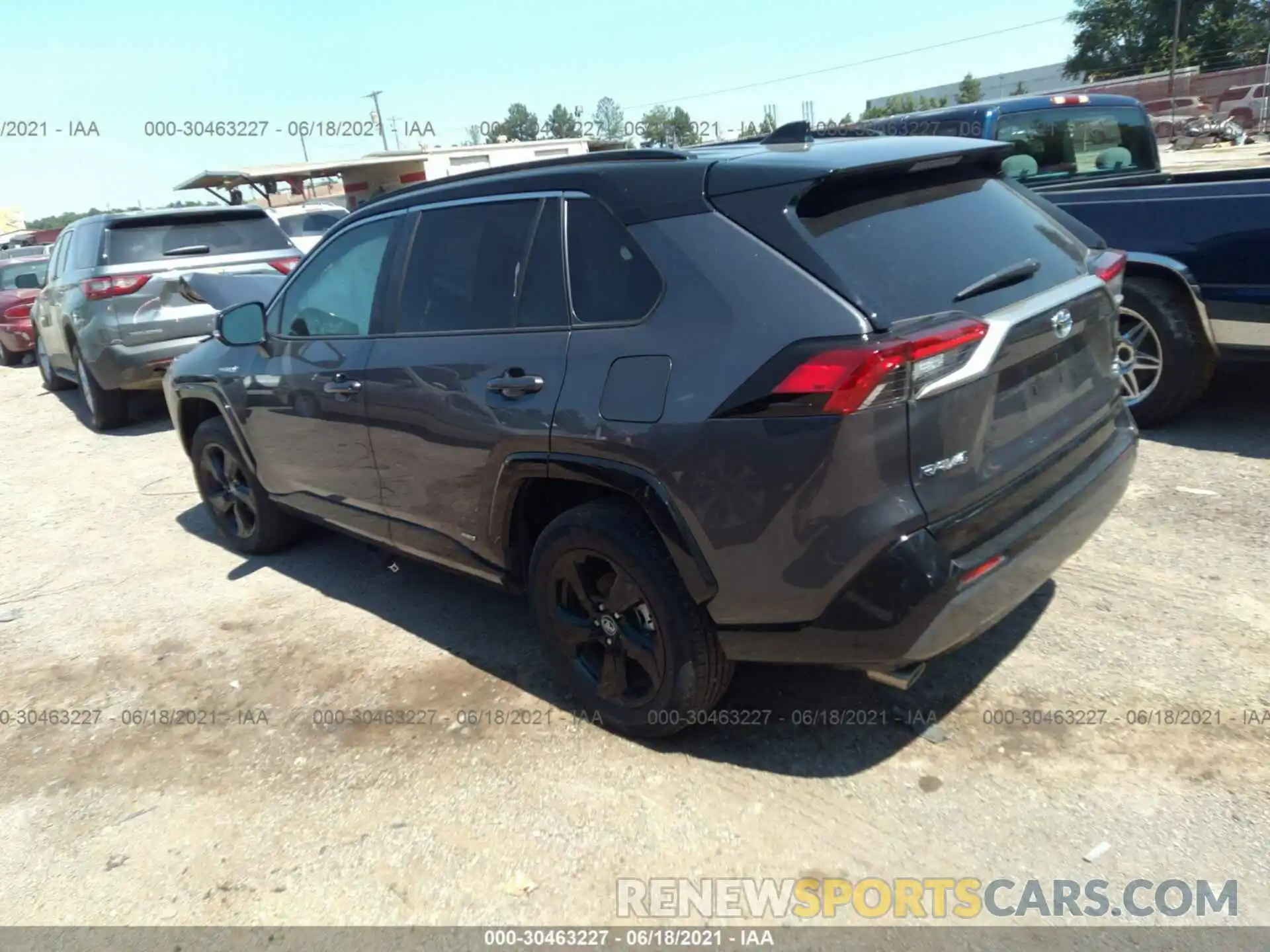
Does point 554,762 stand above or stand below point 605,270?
below

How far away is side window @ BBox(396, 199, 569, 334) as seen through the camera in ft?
10.6

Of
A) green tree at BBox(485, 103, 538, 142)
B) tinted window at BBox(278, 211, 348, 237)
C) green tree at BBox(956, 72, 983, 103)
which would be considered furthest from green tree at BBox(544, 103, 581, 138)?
tinted window at BBox(278, 211, 348, 237)

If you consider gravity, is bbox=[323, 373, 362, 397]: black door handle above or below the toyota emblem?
below

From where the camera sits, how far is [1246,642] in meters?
3.39

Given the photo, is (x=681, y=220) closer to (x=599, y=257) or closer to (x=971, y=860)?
(x=599, y=257)

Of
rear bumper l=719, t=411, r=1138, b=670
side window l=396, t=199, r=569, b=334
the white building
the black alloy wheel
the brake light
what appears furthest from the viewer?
the white building

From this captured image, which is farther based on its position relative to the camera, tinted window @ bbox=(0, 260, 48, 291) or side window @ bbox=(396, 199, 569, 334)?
tinted window @ bbox=(0, 260, 48, 291)

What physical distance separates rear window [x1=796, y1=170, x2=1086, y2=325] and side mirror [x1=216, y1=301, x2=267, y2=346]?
2961 millimetres

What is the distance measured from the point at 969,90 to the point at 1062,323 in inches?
3088

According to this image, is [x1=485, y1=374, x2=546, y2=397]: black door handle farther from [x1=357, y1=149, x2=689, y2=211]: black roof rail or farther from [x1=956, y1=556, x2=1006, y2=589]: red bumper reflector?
[x1=956, y1=556, x2=1006, y2=589]: red bumper reflector

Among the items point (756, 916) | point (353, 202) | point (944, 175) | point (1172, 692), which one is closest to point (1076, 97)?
point (944, 175)

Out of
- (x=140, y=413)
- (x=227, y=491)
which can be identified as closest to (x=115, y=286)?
(x=140, y=413)

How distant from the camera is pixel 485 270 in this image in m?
3.47

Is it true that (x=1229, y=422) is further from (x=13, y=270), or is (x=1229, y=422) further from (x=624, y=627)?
(x=13, y=270)
